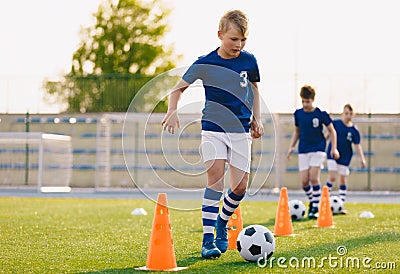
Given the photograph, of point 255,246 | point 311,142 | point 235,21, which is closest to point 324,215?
point 311,142

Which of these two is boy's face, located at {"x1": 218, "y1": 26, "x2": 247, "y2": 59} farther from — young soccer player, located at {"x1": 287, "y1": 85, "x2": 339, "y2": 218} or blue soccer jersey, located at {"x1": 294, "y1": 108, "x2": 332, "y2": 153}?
blue soccer jersey, located at {"x1": 294, "y1": 108, "x2": 332, "y2": 153}

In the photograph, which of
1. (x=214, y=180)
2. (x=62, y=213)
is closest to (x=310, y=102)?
(x=62, y=213)

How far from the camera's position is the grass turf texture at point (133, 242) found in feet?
18.0

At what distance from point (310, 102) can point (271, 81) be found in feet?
36.7

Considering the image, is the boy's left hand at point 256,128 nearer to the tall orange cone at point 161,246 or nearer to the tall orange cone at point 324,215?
the tall orange cone at point 161,246

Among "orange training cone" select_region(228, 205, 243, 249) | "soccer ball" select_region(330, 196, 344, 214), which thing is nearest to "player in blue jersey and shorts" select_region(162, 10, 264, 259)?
"orange training cone" select_region(228, 205, 243, 249)

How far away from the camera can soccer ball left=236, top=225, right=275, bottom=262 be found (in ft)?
18.6

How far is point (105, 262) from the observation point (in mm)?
5715

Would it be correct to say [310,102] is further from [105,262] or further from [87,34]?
[87,34]

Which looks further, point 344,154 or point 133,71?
point 133,71

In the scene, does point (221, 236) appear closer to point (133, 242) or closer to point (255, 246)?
point (255, 246)

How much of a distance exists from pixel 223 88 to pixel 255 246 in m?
1.30

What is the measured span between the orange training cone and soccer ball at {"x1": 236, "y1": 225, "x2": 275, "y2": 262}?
82 cm

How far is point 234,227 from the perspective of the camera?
6.91m
